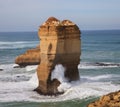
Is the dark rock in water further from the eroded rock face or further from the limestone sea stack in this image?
the eroded rock face

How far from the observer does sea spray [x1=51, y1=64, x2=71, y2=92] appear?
2655 cm

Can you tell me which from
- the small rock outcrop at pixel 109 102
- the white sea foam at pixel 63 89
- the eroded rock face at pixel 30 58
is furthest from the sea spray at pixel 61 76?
the small rock outcrop at pixel 109 102

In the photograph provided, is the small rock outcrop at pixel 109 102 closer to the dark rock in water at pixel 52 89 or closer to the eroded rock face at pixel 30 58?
the dark rock in water at pixel 52 89

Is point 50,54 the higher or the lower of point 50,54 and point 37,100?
the higher

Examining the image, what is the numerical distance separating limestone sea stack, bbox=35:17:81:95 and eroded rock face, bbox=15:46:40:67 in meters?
16.4

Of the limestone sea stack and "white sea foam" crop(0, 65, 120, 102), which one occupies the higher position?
the limestone sea stack

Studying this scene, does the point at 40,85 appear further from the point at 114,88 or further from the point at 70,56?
the point at 114,88

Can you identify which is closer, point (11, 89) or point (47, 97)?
point (47, 97)

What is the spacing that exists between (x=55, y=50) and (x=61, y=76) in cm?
216

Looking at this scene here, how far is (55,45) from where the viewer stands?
86.8 feet

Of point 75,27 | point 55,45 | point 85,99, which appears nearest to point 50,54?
point 55,45

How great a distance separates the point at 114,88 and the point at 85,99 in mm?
3464

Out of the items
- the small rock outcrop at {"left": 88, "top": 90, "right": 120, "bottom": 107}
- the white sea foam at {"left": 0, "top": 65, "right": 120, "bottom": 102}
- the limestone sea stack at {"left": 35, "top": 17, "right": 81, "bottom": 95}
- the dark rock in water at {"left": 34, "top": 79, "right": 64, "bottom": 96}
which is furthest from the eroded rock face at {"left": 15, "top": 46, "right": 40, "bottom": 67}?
the small rock outcrop at {"left": 88, "top": 90, "right": 120, "bottom": 107}

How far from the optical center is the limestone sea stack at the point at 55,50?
26406 mm
